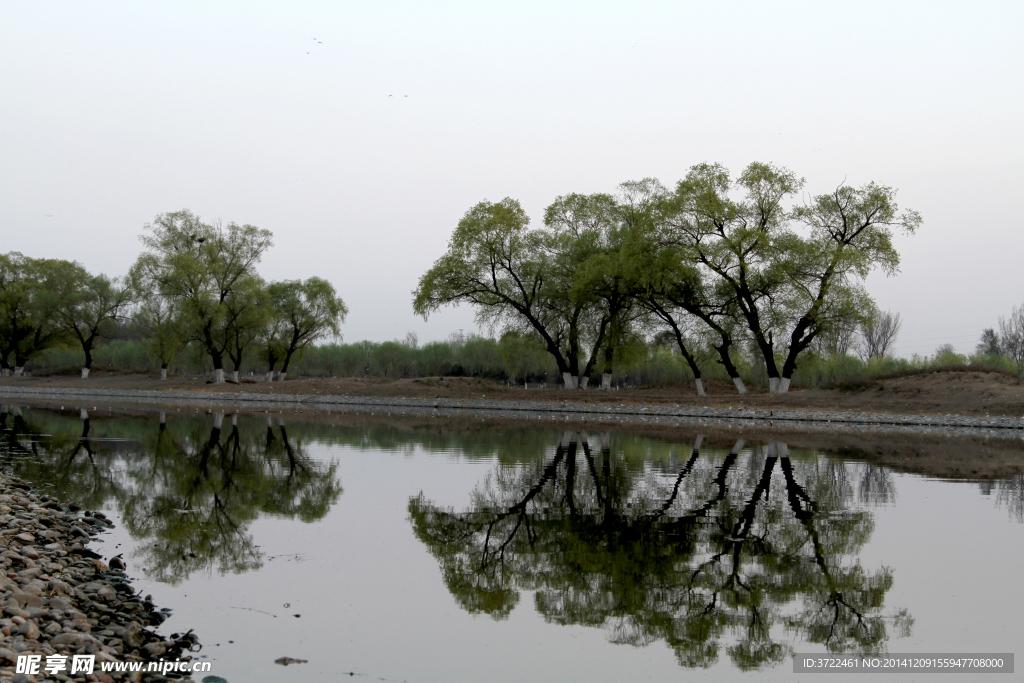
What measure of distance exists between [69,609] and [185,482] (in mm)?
8054

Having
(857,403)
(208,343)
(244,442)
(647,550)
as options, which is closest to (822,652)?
(647,550)

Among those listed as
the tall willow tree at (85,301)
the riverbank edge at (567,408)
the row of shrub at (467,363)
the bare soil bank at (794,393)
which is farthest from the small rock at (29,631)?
the tall willow tree at (85,301)

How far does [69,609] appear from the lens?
6555mm

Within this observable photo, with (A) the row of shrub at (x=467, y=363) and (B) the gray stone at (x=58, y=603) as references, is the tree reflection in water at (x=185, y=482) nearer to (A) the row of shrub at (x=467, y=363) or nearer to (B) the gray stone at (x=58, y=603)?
(B) the gray stone at (x=58, y=603)

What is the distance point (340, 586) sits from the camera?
25.8ft

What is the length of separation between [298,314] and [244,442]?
138 ft

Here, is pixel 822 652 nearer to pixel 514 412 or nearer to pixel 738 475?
pixel 738 475

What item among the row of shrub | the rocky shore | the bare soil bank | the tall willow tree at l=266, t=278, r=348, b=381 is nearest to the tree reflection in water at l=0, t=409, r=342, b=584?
the rocky shore

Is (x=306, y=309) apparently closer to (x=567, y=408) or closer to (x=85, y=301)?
(x=85, y=301)

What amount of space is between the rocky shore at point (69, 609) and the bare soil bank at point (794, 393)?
104ft

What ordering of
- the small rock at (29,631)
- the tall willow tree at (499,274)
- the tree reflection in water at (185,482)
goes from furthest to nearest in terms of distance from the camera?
1. the tall willow tree at (499,274)
2. the tree reflection in water at (185,482)
3. the small rock at (29,631)

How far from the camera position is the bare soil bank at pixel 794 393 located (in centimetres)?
3234

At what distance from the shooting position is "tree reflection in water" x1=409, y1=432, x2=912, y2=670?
22.2 ft

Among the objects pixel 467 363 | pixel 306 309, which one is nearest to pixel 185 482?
pixel 306 309
